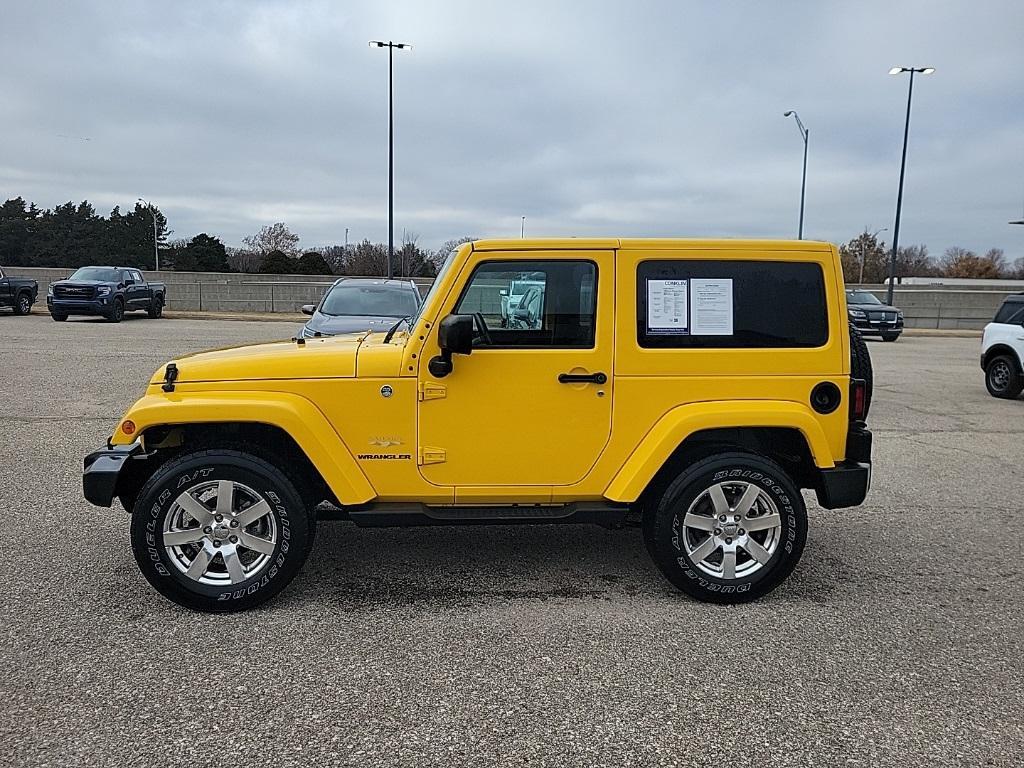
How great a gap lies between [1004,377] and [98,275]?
81.4ft

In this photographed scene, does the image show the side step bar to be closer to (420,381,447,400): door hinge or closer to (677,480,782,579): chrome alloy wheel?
(677,480,782,579): chrome alloy wheel

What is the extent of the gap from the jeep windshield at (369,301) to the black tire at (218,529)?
7.49 m

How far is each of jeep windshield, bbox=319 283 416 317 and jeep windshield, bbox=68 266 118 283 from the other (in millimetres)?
16200

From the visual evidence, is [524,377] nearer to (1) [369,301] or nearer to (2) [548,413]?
(2) [548,413]

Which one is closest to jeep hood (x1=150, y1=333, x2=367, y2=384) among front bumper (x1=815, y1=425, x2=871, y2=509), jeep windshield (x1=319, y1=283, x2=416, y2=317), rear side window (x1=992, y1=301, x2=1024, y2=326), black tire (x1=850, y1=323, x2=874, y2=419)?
front bumper (x1=815, y1=425, x2=871, y2=509)

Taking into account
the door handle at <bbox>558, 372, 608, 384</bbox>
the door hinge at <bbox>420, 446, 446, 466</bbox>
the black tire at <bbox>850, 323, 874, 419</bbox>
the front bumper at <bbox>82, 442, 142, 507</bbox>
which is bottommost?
the front bumper at <bbox>82, 442, 142, 507</bbox>

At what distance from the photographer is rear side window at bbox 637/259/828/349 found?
4172mm

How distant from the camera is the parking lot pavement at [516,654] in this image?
9.67 ft

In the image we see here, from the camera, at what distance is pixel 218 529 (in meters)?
4.00

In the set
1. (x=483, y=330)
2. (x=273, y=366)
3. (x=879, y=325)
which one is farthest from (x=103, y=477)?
(x=879, y=325)

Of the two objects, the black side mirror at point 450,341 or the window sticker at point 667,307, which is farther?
the window sticker at point 667,307

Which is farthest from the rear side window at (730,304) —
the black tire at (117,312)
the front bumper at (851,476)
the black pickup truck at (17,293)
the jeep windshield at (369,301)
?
the black pickup truck at (17,293)

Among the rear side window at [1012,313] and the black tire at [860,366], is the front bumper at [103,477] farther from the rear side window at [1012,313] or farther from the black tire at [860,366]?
the rear side window at [1012,313]

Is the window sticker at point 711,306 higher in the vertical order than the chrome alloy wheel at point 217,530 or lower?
higher
